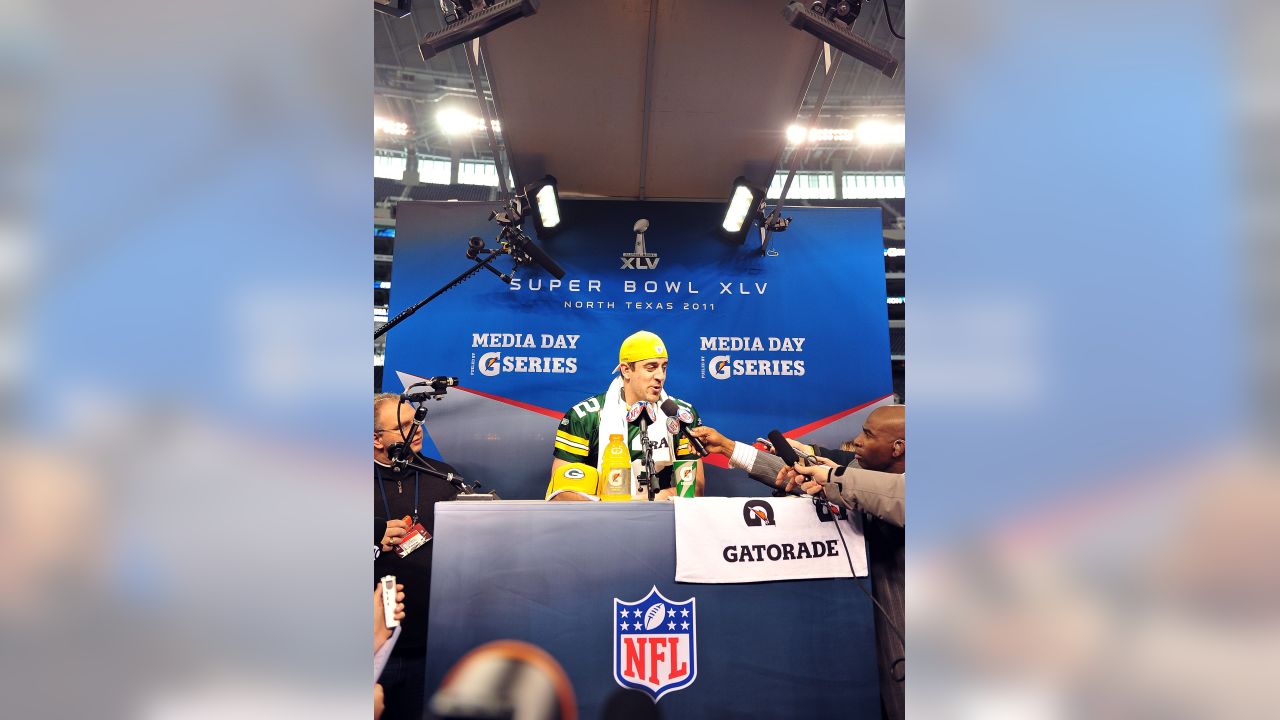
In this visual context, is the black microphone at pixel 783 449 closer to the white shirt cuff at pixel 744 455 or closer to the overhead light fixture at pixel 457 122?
the white shirt cuff at pixel 744 455

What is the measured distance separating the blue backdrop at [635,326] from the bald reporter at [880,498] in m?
2.56

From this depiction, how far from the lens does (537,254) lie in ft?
15.9

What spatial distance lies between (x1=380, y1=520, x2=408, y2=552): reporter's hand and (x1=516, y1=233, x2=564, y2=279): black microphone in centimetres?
263

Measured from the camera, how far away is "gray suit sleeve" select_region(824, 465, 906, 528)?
1990 mm

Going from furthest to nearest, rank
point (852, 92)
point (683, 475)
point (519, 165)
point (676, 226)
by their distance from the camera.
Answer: point (852, 92), point (676, 226), point (519, 165), point (683, 475)

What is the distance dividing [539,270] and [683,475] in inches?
90.8

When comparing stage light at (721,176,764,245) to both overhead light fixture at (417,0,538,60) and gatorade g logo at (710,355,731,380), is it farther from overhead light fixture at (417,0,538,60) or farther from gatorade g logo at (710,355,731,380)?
overhead light fixture at (417,0,538,60)

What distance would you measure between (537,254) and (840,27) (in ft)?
7.86

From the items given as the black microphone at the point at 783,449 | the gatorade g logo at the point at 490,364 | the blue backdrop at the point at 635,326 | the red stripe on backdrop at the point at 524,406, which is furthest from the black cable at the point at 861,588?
the gatorade g logo at the point at 490,364

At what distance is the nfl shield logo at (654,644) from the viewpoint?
1964 mm
